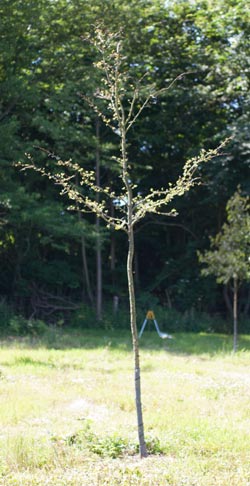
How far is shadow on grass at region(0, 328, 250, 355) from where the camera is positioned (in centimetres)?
1494

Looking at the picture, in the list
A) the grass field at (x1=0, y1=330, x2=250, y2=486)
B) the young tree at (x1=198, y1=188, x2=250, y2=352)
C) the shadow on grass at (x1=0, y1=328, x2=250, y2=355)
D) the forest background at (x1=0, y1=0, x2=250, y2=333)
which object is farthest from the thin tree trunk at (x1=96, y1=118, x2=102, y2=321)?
the grass field at (x1=0, y1=330, x2=250, y2=486)

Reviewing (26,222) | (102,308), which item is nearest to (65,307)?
(102,308)

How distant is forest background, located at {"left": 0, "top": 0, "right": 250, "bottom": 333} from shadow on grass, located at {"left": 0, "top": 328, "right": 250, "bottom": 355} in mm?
1131

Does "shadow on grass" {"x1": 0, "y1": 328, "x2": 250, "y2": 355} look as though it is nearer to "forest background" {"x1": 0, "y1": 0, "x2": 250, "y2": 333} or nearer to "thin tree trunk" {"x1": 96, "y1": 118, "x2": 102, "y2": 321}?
"forest background" {"x1": 0, "y1": 0, "x2": 250, "y2": 333}

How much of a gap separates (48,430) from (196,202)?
1672 cm

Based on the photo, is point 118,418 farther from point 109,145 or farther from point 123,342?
point 109,145

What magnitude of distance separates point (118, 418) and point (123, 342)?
8.90m

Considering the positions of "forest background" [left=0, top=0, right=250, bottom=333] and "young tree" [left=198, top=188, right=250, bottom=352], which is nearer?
"young tree" [left=198, top=188, right=250, bottom=352]

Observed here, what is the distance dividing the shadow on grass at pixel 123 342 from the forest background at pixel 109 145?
1131 millimetres

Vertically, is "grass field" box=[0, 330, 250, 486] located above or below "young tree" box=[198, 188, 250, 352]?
below

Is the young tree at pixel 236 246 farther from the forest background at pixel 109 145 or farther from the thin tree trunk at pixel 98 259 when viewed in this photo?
the thin tree trunk at pixel 98 259

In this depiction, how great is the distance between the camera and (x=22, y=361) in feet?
39.1

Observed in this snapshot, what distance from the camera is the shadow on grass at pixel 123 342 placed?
14.9 meters

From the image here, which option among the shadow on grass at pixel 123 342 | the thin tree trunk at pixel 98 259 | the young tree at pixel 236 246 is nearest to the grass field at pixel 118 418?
the shadow on grass at pixel 123 342
